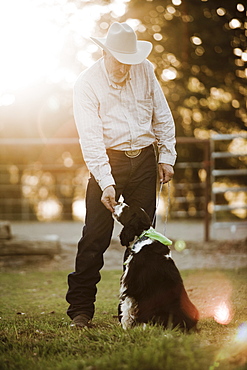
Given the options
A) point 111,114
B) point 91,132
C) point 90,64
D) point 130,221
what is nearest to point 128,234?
point 130,221

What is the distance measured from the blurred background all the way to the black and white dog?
1535mm

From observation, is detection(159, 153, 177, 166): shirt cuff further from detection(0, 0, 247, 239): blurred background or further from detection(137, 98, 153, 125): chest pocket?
detection(0, 0, 247, 239): blurred background

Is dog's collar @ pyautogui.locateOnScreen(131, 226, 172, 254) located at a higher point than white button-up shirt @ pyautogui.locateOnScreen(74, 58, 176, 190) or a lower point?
lower

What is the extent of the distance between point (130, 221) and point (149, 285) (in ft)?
1.33

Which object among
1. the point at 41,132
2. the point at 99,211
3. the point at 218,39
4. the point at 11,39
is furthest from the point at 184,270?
the point at 41,132

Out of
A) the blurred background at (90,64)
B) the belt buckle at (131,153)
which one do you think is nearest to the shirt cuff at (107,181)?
the belt buckle at (131,153)

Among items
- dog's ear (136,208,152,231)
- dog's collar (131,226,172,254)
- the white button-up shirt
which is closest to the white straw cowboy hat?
the white button-up shirt

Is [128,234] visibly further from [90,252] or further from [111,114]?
[111,114]

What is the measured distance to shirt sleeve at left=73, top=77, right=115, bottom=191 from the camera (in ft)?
10.3

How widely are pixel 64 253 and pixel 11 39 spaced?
13.1 ft

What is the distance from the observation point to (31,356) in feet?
8.73

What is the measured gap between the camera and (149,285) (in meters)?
2.91

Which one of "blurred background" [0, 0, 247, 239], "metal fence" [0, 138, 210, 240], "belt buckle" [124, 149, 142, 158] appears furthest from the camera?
"metal fence" [0, 138, 210, 240]

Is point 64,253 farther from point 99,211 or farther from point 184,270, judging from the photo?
point 99,211
